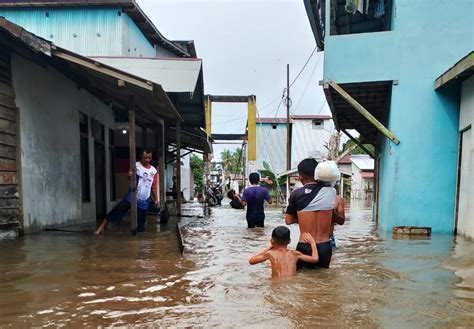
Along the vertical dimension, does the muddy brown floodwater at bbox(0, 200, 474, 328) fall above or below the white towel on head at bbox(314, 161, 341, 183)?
below

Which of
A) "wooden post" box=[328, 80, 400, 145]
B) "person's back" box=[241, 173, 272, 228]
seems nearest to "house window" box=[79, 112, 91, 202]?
"person's back" box=[241, 173, 272, 228]

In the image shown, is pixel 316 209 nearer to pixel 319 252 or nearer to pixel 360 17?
pixel 319 252

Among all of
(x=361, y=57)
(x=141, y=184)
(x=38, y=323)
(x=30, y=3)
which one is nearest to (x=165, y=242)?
(x=141, y=184)

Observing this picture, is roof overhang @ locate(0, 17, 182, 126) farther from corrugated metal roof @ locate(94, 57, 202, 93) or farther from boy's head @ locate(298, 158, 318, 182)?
boy's head @ locate(298, 158, 318, 182)

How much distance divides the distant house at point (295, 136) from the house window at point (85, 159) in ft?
84.7

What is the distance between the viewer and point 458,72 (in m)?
7.28

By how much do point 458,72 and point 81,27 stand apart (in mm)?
11788

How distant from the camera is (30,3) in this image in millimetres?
13523

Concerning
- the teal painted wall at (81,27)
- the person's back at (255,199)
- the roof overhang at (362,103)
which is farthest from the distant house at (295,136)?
the person's back at (255,199)

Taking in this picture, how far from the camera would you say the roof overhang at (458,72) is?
22.2ft

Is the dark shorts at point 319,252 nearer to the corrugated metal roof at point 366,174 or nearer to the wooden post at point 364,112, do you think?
the wooden post at point 364,112

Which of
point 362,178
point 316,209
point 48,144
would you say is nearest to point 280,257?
point 316,209

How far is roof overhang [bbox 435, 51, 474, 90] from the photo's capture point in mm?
6770

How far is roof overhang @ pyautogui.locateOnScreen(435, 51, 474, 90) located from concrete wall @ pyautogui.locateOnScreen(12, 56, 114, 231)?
769 centimetres
